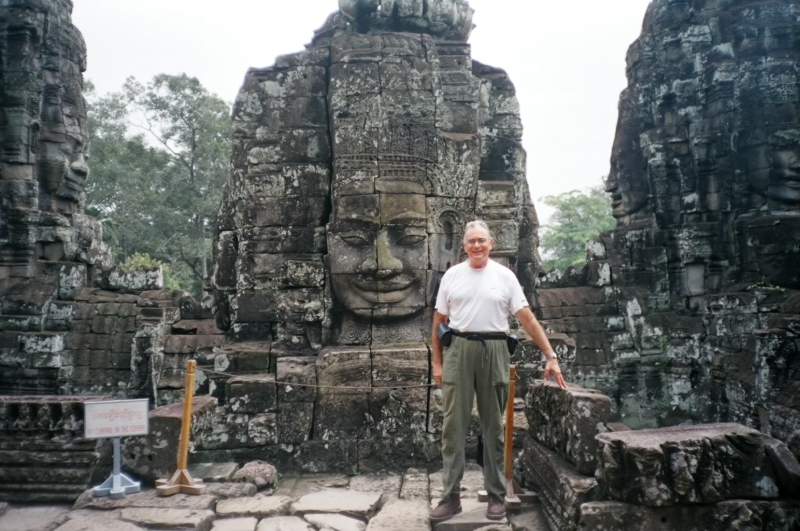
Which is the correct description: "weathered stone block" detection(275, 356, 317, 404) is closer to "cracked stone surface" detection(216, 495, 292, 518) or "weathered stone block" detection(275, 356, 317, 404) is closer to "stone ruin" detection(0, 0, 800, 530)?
"stone ruin" detection(0, 0, 800, 530)

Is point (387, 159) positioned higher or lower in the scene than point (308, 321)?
higher

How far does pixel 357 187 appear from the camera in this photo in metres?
6.47

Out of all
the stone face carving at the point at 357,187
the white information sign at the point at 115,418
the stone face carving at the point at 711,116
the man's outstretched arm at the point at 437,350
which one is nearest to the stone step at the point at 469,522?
the man's outstretched arm at the point at 437,350

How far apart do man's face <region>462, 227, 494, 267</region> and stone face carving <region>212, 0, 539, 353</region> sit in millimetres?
1971

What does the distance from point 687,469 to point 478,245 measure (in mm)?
1764

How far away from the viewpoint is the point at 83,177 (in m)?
13.9

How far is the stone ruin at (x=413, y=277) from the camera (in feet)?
16.3

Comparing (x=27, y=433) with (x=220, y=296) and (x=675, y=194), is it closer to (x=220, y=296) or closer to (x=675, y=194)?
(x=220, y=296)

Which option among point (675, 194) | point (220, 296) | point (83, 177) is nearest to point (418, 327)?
point (220, 296)

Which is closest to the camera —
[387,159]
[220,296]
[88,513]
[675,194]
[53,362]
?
[88,513]

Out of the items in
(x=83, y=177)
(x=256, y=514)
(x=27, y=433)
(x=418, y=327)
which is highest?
(x=83, y=177)

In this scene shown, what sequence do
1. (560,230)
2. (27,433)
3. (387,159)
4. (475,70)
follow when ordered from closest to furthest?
(27,433), (387,159), (475,70), (560,230)

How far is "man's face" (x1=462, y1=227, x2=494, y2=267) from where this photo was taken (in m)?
4.40

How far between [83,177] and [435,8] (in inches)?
374
